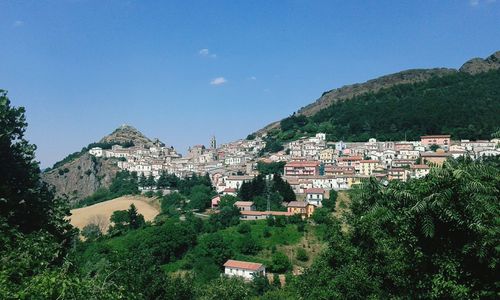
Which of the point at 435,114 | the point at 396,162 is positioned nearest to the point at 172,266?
the point at 396,162

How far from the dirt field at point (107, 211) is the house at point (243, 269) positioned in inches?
1076

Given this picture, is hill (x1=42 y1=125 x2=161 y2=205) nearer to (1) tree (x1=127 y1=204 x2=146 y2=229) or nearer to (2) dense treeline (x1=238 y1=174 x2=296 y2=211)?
(1) tree (x1=127 y1=204 x2=146 y2=229)

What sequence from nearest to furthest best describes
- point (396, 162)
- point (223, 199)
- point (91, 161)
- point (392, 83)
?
point (223, 199) < point (396, 162) < point (91, 161) < point (392, 83)

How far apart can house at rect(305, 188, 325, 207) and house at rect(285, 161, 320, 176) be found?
12241mm

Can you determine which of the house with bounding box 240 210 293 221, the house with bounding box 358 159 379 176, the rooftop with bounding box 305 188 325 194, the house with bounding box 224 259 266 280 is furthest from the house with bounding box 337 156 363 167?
the house with bounding box 224 259 266 280

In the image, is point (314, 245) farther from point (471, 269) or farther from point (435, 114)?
point (435, 114)

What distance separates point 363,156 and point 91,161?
228 feet

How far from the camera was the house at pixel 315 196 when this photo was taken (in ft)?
198

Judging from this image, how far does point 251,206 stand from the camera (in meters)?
57.7

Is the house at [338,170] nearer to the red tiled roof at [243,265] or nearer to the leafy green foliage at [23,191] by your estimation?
the red tiled roof at [243,265]

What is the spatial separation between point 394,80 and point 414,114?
2154 inches

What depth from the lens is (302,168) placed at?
74438 millimetres

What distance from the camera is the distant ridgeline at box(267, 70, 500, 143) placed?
90.4 meters

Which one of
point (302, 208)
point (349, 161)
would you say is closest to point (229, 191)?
point (302, 208)
